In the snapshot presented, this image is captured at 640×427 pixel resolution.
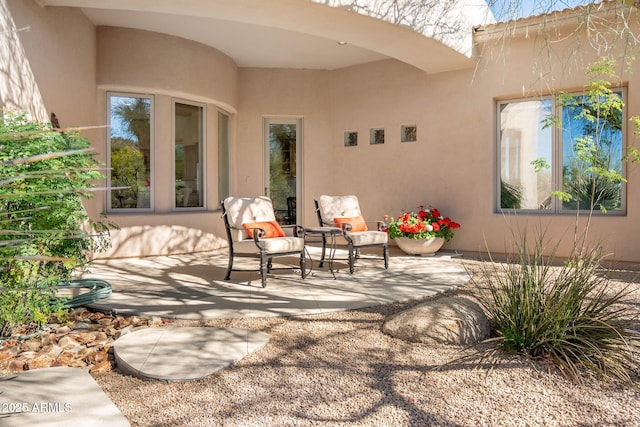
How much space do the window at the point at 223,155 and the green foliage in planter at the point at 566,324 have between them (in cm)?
654

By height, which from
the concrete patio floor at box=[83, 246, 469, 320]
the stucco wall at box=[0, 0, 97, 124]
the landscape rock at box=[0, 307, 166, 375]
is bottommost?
the landscape rock at box=[0, 307, 166, 375]

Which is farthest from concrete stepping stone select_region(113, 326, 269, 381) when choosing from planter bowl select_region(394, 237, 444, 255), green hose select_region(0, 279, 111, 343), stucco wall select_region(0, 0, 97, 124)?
planter bowl select_region(394, 237, 444, 255)

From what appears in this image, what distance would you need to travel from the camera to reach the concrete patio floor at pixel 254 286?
403 centimetres

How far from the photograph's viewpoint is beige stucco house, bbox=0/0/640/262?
595cm

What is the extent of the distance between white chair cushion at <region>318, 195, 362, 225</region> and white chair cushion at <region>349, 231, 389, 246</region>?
0.50 meters

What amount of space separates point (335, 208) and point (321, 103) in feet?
11.3

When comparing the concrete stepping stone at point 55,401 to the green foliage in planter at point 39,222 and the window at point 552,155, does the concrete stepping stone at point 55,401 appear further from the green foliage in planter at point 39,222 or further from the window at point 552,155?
the window at point 552,155

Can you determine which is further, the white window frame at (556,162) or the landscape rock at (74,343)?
the white window frame at (556,162)

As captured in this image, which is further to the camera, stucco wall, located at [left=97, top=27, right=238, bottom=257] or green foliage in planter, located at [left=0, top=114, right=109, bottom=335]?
stucco wall, located at [left=97, top=27, right=238, bottom=257]

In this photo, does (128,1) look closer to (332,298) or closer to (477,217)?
(332,298)

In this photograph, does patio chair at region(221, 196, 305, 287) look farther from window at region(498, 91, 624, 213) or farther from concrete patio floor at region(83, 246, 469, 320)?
window at region(498, 91, 624, 213)

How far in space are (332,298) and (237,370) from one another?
179 cm

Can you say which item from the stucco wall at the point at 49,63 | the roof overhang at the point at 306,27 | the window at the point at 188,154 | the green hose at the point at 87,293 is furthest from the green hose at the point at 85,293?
the window at the point at 188,154

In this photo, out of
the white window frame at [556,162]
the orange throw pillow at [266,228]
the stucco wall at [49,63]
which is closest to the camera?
the stucco wall at [49,63]
